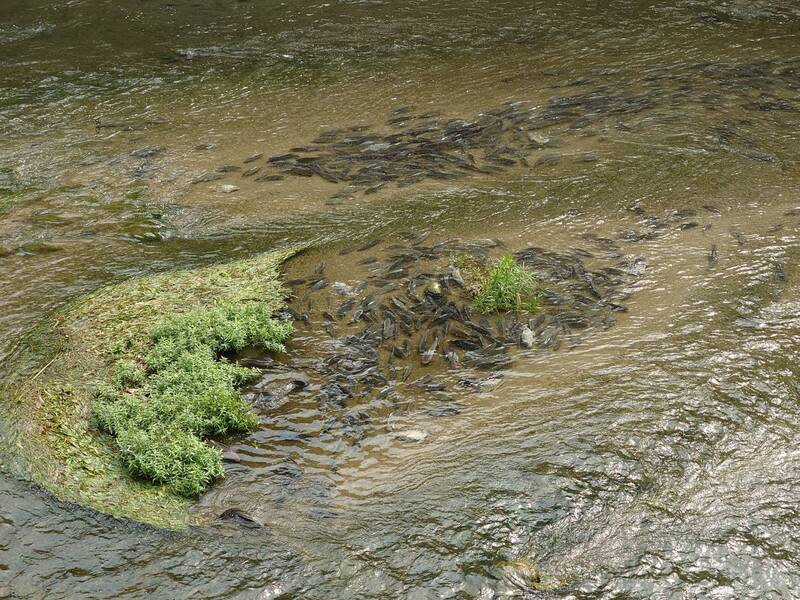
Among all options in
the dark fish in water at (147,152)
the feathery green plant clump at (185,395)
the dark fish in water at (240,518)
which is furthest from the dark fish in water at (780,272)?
the dark fish in water at (147,152)

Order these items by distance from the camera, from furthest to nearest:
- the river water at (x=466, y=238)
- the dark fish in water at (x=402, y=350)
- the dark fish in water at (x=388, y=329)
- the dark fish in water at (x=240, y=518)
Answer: the dark fish in water at (x=388, y=329), the dark fish in water at (x=402, y=350), the dark fish in water at (x=240, y=518), the river water at (x=466, y=238)

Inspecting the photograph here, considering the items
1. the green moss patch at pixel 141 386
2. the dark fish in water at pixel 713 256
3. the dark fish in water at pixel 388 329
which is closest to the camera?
the green moss patch at pixel 141 386

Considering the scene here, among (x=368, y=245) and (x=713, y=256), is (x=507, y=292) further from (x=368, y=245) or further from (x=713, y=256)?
(x=713, y=256)

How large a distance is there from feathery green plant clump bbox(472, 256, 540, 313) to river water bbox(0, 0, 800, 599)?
636mm

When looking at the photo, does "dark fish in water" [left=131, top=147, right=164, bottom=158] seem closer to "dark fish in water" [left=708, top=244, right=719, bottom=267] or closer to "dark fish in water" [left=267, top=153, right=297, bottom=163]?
"dark fish in water" [left=267, top=153, right=297, bottom=163]

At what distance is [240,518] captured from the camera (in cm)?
429

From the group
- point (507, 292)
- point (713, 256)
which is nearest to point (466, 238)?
point (507, 292)

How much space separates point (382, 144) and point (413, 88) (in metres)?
1.77

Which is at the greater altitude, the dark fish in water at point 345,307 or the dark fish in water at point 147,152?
the dark fish in water at point 147,152

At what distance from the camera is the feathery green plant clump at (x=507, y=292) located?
5.93 meters

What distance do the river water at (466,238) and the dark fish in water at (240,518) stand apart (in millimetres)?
57

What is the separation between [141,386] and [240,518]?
1.42m

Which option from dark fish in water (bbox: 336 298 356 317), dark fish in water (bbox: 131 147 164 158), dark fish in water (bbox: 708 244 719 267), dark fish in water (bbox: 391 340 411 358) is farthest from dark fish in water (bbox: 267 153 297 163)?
dark fish in water (bbox: 708 244 719 267)

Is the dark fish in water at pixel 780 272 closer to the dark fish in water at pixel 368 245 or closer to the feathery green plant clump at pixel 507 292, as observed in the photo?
the feathery green plant clump at pixel 507 292
